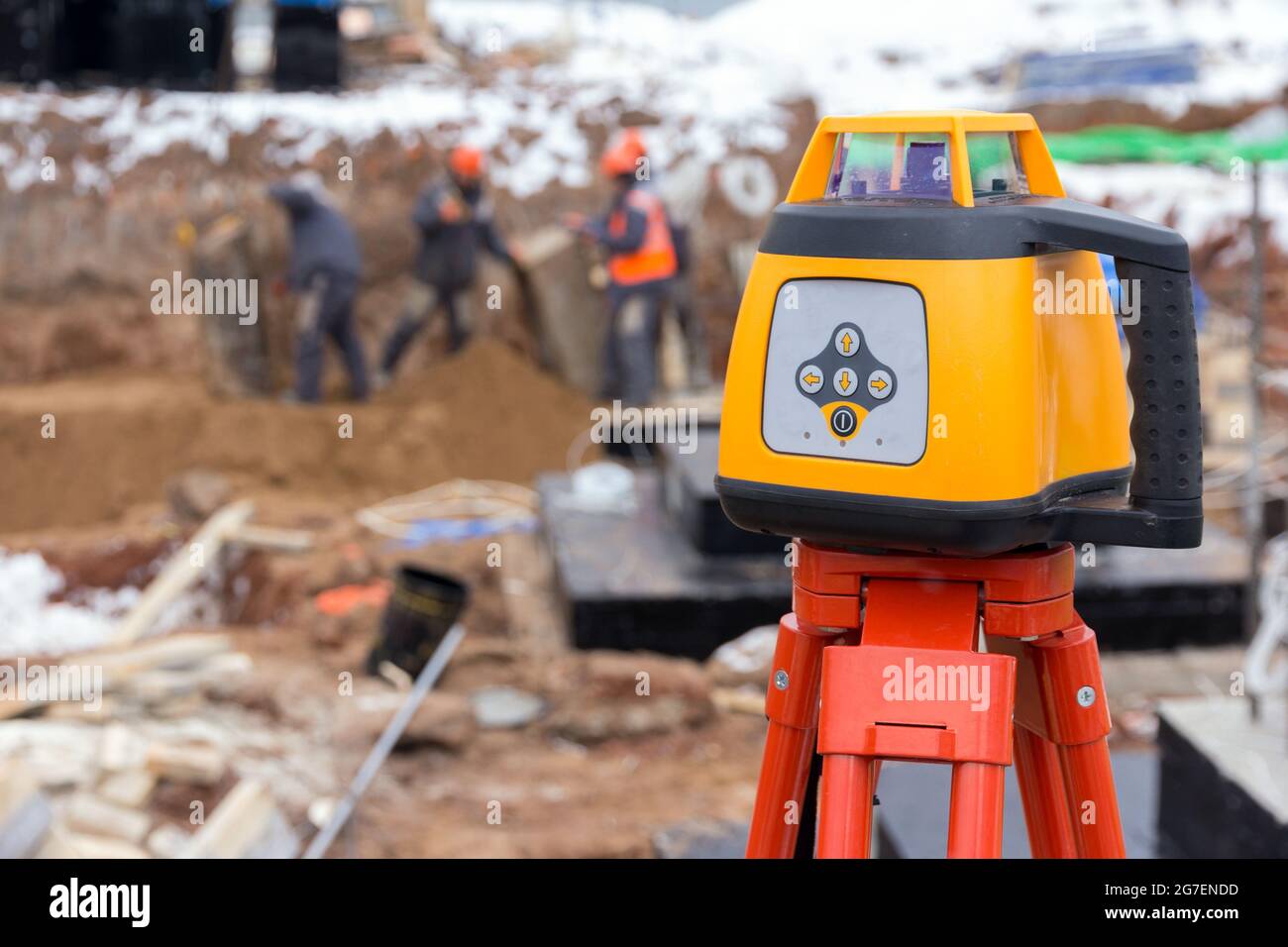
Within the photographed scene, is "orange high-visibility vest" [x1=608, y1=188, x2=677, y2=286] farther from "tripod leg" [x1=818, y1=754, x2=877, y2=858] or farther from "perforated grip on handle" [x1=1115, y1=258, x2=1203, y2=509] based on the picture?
"tripod leg" [x1=818, y1=754, x2=877, y2=858]

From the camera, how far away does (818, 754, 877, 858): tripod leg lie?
1.76 m

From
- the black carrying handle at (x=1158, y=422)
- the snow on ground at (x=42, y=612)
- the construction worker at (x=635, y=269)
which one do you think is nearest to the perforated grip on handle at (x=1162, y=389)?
the black carrying handle at (x=1158, y=422)

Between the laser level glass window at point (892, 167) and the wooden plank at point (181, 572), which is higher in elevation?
the laser level glass window at point (892, 167)

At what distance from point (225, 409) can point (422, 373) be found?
1.68 metres

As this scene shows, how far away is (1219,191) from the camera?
1319cm

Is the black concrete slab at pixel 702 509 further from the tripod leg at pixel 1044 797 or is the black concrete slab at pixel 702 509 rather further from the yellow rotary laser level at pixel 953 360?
the yellow rotary laser level at pixel 953 360

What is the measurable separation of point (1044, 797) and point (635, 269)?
27.7 ft

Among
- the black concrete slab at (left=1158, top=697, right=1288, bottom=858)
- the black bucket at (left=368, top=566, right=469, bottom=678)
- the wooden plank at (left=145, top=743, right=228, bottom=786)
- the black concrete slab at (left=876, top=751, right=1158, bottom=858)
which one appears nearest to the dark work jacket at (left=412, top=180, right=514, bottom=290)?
the black bucket at (left=368, top=566, right=469, bottom=678)

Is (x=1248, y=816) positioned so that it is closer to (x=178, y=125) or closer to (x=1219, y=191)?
(x=1219, y=191)

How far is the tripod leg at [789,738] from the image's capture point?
1940 millimetres

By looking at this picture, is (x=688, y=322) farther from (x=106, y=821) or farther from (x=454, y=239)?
(x=106, y=821)

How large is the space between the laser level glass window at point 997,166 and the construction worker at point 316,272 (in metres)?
9.10

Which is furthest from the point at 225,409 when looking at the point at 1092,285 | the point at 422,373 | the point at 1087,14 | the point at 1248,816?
the point at 1087,14

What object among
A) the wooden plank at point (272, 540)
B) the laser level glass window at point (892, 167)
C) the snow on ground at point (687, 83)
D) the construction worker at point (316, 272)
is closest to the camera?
the laser level glass window at point (892, 167)
